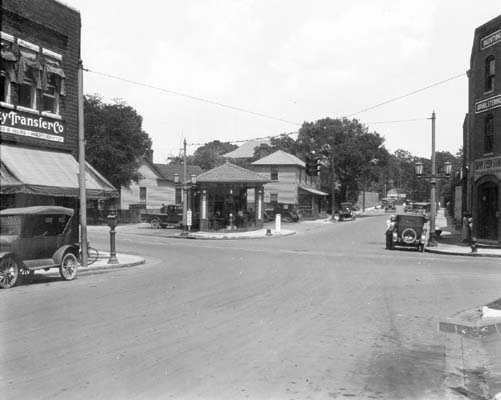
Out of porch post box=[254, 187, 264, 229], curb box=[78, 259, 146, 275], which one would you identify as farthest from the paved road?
porch post box=[254, 187, 264, 229]

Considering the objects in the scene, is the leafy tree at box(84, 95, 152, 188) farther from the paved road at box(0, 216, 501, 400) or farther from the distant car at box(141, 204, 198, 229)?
the paved road at box(0, 216, 501, 400)

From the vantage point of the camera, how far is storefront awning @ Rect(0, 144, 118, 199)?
1548 centimetres

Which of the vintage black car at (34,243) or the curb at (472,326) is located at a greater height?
the vintage black car at (34,243)

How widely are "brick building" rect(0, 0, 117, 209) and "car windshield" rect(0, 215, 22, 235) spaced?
261 centimetres

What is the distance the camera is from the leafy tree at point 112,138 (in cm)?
4744

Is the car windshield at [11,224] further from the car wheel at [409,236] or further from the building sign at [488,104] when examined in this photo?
the building sign at [488,104]

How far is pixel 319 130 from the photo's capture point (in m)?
74.9

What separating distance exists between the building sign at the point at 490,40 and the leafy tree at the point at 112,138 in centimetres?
3007

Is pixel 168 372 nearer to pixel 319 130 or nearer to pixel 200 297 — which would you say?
pixel 200 297

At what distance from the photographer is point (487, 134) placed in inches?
1119

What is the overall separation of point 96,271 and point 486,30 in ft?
75.3

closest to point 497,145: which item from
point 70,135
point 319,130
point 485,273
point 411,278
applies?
point 485,273

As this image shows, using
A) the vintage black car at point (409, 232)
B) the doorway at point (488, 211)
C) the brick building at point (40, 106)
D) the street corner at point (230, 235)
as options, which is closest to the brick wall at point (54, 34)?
the brick building at point (40, 106)

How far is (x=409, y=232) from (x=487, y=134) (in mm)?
7351
